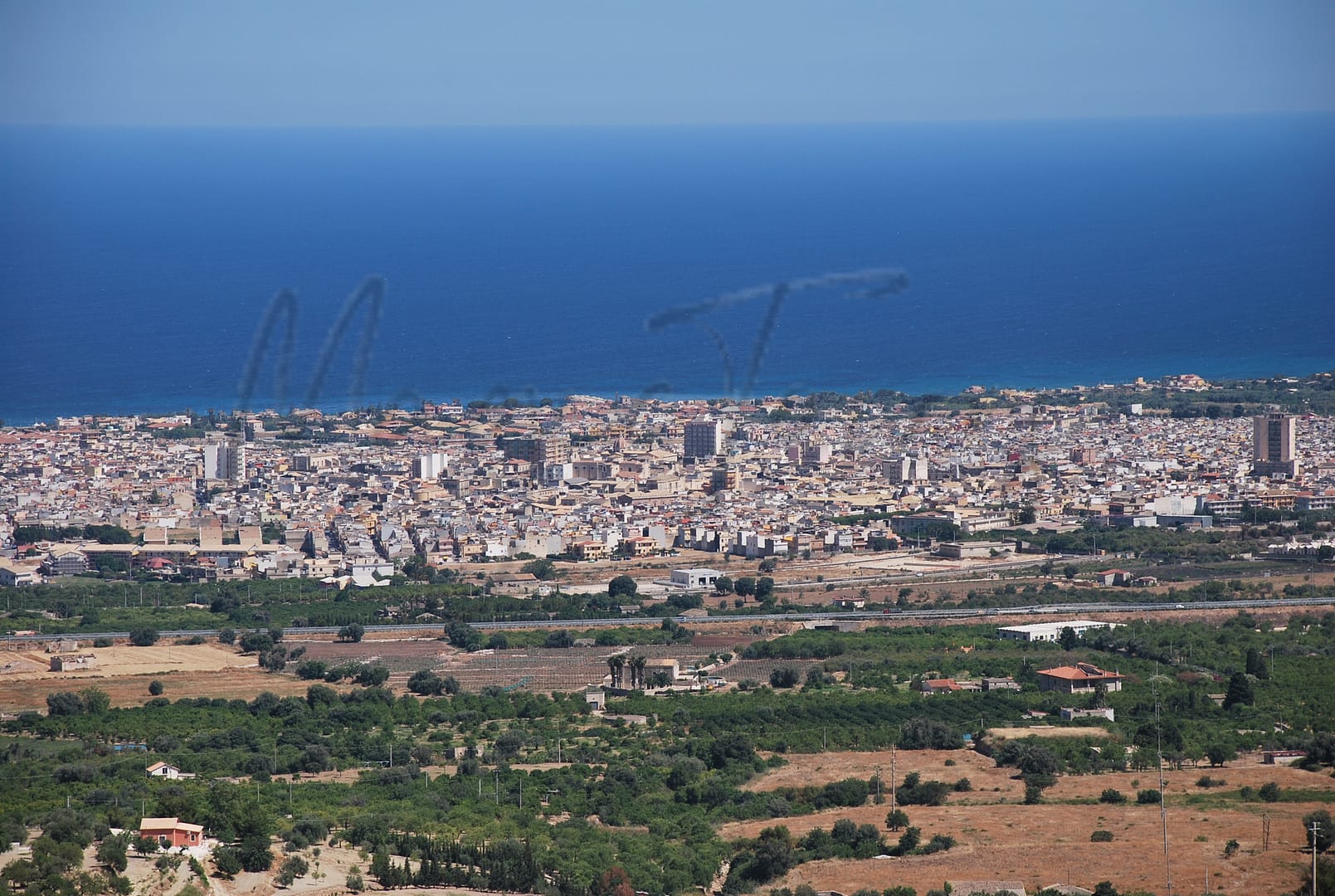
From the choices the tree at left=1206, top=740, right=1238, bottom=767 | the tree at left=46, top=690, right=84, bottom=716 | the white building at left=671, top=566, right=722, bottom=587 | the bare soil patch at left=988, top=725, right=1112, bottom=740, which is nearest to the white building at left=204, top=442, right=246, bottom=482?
the white building at left=671, top=566, right=722, bottom=587

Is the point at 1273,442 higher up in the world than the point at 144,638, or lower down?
higher up

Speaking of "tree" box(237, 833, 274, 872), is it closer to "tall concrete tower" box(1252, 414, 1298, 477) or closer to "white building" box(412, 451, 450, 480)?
"white building" box(412, 451, 450, 480)

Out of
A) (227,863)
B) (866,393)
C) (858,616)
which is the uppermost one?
(866,393)

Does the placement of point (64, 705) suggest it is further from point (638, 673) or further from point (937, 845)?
point (937, 845)

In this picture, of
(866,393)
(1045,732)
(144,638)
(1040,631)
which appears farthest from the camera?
(866,393)

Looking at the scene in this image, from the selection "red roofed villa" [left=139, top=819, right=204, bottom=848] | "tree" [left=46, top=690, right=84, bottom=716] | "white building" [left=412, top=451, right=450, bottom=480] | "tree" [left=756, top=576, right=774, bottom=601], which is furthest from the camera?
"white building" [left=412, top=451, right=450, bottom=480]

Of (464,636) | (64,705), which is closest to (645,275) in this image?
(464,636)
